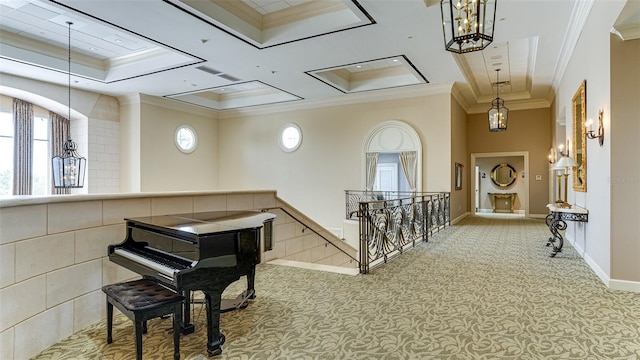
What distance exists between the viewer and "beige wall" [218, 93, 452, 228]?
31.1ft

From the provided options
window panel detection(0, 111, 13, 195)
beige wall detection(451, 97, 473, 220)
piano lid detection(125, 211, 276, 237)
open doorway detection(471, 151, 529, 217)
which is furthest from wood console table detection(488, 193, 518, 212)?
window panel detection(0, 111, 13, 195)

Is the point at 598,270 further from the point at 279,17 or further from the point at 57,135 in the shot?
the point at 57,135

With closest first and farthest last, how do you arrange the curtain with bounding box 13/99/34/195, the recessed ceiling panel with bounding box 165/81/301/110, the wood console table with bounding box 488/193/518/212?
the curtain with bounding box 13/99/34/195, the recessed ceiling panel with bounding box 165/81/301/110, the wood console table with bounding box 488/193/518/212

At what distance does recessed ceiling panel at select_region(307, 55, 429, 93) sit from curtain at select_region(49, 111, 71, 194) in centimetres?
699

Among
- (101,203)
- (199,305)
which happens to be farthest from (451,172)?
(101,203)

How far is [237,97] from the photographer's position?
11.7m

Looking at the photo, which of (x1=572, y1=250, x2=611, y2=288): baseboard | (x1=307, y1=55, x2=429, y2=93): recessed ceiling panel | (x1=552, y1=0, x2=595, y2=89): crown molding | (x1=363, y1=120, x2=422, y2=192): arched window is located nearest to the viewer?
(x1=572, y1=250, x2=611, y2=288): baseboard

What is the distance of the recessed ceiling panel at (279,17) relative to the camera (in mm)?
5277

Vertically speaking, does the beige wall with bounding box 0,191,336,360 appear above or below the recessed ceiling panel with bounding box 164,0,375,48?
below

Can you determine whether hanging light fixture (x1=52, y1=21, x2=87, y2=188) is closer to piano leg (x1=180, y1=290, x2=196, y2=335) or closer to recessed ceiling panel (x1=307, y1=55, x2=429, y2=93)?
piano leg (x1=180, y1=290, x2=196, y2=335)

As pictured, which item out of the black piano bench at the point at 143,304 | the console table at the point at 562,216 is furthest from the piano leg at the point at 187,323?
the console table at the point at 562,216

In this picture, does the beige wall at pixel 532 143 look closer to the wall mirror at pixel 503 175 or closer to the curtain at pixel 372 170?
the wall mirror at pixel 503 175

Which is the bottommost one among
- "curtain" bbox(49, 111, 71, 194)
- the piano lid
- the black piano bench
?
A: the black piano bench

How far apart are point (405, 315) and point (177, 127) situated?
10.0 m
